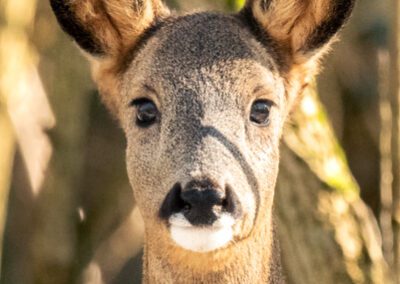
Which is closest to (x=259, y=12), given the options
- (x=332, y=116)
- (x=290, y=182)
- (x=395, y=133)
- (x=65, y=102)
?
(x=290, y=182)

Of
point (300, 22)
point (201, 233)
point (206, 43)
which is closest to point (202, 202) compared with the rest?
point (201, 233)

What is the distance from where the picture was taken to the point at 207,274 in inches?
359

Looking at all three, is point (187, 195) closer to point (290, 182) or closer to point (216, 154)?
point (216, 154)

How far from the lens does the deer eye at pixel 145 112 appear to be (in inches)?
365

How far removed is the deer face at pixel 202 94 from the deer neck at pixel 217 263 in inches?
4.3

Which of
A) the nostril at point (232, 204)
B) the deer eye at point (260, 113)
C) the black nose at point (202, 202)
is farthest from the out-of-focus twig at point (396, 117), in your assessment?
the black nose at point (202, 202)

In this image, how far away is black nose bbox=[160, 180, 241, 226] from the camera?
8320mm

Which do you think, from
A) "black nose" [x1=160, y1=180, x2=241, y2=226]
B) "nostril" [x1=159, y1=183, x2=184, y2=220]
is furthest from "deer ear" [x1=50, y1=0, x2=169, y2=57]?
"black nose" [x1=160, y1=180, x2=241, y2=226]

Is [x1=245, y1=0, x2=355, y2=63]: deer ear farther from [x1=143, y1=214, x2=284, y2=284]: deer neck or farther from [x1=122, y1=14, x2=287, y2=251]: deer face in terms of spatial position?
[x1=143, y1=214, x2=284, y2=284]: deer neck

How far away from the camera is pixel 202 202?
27.2ft

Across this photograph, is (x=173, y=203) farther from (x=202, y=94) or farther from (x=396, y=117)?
(x=396, y=117)

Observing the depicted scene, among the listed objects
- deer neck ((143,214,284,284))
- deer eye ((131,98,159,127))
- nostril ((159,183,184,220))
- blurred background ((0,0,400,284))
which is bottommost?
blurred background ((0,0,400,284))

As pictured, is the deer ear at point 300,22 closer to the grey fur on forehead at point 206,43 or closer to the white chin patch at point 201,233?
the grey fur on forehead at point 206,43

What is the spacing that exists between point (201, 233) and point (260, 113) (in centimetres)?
106
